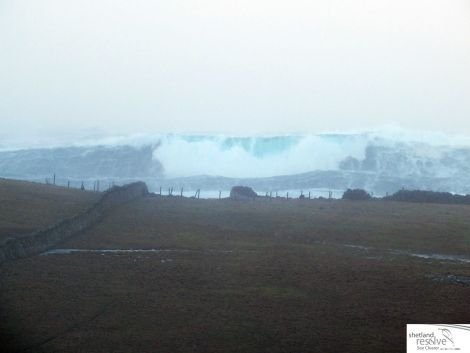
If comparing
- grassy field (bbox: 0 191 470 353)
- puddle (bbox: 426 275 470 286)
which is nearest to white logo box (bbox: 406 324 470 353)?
grassy field (bbox: 0 191 470 353)

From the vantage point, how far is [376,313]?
51.7ft

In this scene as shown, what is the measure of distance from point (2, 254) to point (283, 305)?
834 centimetres

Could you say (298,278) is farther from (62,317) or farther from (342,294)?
(62,317)

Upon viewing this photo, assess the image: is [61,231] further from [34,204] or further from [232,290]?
[232,290]

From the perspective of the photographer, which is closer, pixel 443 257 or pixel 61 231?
pixel 443 257

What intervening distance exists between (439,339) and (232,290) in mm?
6815

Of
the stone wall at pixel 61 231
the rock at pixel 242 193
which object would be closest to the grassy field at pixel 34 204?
the stone wall at pixel 61 231

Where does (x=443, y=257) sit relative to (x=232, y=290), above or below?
above

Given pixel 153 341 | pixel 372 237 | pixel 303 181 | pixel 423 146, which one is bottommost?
pixel 153 341

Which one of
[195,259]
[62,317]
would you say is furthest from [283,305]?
[195,259]

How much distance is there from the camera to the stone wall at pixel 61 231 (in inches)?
829

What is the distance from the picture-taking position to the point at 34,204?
104 ft

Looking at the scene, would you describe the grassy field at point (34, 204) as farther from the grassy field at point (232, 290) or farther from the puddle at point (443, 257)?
the puddle at point (443, 257)

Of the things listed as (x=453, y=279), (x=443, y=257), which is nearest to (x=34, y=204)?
(x=443, y=257)
